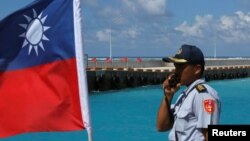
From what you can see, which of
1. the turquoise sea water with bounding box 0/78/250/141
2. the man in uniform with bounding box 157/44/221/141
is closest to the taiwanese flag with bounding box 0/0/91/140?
the man in uniform with bounding box 157/44/221/141

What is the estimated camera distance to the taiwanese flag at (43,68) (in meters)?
4.95

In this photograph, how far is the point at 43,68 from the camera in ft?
16.9

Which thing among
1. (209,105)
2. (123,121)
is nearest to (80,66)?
(209,105)

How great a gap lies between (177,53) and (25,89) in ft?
7.17

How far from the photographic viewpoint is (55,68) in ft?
16.8

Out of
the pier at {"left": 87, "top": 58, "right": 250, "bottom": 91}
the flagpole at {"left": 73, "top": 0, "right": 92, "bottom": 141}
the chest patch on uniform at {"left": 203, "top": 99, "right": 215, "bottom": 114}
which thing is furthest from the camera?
the pier at {"left": 87, "top": 58, "right": 250, "bottom": 91}

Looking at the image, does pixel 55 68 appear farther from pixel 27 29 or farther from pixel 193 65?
pixel 193 65

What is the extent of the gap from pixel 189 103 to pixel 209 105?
171mm

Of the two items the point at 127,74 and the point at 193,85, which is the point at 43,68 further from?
the point at 127,74

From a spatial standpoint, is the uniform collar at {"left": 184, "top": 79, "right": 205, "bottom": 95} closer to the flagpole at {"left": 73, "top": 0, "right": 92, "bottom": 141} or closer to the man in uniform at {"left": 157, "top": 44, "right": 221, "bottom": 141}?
the man in uniform at {"left": 157, "top": 44, "right": 221, "bottom": 141}

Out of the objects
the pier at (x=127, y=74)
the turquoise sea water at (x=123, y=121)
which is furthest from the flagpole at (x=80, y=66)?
the pier at (x=127, y=74)

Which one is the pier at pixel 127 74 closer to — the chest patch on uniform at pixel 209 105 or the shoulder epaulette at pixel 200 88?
the shoulder epaulette at pixel 200 88

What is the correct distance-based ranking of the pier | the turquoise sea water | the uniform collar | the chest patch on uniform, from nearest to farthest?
1. the chest patch on uniform
2. the uniform collar
3. the turquoise sea water
4. the pier

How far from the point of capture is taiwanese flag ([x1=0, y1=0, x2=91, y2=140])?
495cm
